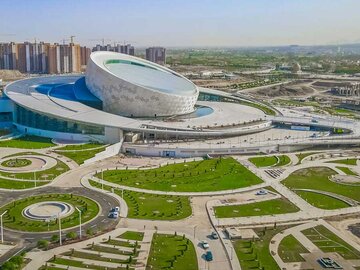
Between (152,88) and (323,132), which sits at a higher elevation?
(152,88)

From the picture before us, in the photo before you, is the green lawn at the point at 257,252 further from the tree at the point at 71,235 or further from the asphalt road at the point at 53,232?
the tree at the point at 71,235

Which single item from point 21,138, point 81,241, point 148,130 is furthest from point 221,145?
point 81,241

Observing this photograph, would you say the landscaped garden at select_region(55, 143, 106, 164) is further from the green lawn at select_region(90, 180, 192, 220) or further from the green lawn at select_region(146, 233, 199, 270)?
the green lawn at select_region(146, 233, 199, 270)

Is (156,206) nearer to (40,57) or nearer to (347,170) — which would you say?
(347,170)

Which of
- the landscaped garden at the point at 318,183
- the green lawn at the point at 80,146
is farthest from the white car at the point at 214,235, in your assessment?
the green lawn at the point at 80,146

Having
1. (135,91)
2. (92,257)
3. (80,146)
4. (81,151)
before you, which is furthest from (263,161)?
(92,257)

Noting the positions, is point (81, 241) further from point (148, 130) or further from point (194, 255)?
point (148, 130)
